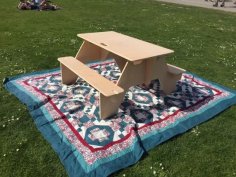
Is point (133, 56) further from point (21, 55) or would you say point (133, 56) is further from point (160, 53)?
point (21, 55)

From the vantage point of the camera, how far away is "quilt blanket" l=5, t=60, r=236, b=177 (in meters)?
4.52

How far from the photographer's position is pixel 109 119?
5.48 metres

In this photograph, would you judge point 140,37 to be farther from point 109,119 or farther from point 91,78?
point 109,119

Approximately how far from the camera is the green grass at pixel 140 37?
4.40m

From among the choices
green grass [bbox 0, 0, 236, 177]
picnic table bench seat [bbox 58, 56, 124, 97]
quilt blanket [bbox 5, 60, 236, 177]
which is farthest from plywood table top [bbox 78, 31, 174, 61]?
green grass [bbox 0, 0, 236, 177]

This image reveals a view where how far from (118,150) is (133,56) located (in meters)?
1.77

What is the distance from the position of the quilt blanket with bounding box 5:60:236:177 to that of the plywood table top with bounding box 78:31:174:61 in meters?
1.16

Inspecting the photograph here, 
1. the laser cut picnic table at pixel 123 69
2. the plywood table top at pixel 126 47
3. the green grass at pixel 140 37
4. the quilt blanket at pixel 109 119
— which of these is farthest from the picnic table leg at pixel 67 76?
the green grass at pixel 140 37

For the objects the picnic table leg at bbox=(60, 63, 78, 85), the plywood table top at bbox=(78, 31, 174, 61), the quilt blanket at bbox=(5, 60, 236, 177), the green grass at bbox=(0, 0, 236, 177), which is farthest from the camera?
the picnic table leg at bbox=(60, 63, 78, 85)

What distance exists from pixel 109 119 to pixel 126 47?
1558mm

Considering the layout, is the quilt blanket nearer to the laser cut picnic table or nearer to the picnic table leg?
the picnic table leg

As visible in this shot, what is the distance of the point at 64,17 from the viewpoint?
14180 millimetres

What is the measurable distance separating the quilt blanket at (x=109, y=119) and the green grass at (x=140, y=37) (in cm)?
18

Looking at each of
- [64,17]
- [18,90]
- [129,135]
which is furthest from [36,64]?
[64,17]
